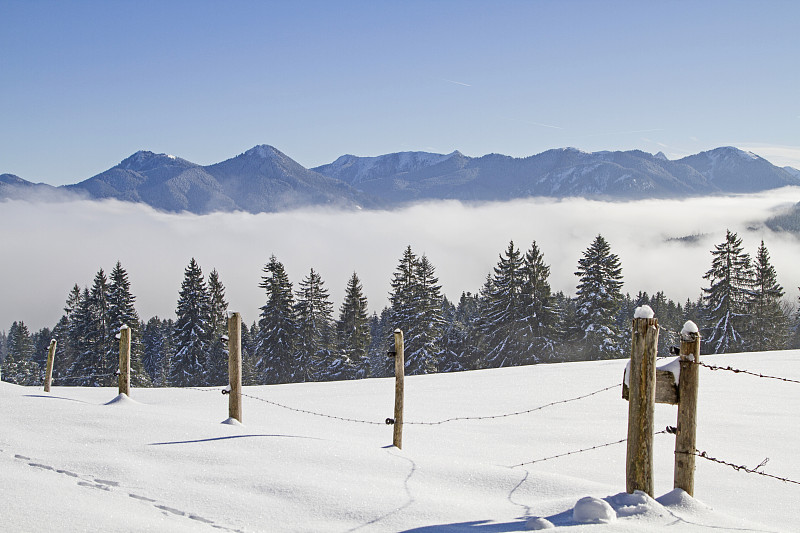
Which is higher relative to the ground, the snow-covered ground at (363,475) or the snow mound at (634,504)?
the snow mound at (634,504)

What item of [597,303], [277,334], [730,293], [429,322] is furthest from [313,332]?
[730,293]

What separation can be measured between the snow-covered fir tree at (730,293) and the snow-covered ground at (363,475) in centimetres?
3604

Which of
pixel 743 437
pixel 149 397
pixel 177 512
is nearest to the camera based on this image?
pixel 177 512

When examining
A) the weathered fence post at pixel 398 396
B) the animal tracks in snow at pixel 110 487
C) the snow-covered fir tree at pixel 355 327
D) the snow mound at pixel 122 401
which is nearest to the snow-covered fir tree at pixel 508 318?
the snow-covered fir tree at pixel 355 327

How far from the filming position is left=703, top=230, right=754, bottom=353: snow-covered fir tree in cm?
4575

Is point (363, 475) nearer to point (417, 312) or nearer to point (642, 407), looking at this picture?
point (642, 407)

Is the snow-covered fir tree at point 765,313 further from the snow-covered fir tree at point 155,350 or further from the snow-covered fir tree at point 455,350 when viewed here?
the snow-covered fir tree at point 155,350

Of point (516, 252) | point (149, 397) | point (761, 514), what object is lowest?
point (149, 397)

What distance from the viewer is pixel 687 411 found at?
617cm

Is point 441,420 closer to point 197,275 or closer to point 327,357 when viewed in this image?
point 327,357

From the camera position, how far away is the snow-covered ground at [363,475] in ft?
18.1

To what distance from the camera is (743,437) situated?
36.7 feet

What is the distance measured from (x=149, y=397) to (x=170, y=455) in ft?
37.7

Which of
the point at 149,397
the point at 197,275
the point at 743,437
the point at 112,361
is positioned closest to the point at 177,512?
the point at 743,437
